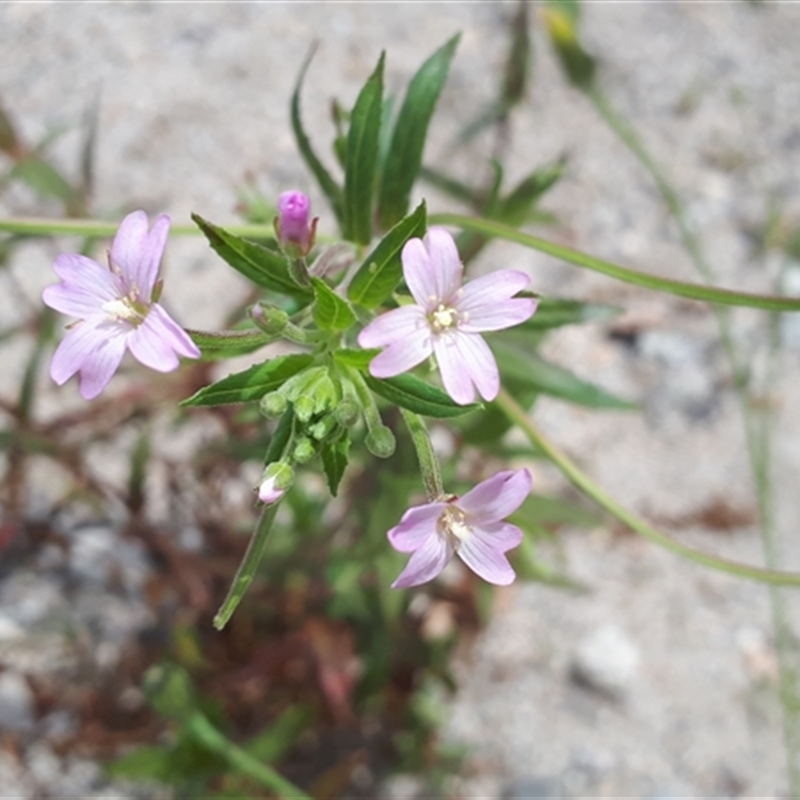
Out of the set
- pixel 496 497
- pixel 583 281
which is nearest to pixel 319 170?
pixel 496 497

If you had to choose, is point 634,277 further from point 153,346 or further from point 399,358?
point 153,346

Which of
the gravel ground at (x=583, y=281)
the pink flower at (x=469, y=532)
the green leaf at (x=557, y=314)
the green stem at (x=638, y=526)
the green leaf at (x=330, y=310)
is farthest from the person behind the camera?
the gravel ground at (x=583, y=281)

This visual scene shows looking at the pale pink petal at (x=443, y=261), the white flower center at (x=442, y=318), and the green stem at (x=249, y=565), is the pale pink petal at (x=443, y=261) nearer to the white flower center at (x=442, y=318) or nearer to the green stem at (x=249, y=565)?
the white flower center at (x=442, y=318)

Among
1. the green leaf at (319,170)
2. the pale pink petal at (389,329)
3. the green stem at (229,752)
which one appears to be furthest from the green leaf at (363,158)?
the green stem at (229,752)

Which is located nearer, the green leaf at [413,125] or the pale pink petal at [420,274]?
the pale pink petal at [420,274]

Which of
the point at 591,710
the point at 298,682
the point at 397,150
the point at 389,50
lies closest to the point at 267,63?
the point at 389,50

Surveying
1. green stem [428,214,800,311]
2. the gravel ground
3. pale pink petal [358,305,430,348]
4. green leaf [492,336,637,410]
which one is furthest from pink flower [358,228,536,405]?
the gravel ground
